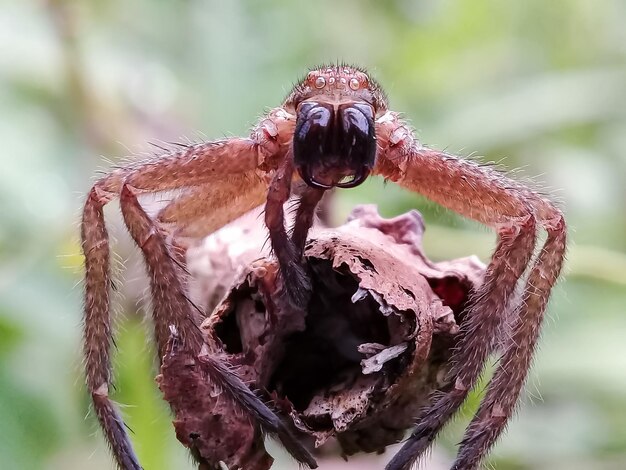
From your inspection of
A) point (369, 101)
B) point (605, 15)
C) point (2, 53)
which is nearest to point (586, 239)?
point (605, 15)

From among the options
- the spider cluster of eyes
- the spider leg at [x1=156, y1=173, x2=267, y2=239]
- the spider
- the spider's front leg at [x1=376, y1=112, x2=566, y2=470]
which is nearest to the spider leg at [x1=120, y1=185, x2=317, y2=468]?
the spider

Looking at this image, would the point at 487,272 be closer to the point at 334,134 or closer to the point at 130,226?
the point at 334,134

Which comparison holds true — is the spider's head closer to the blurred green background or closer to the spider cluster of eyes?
the spider cluster of eyes

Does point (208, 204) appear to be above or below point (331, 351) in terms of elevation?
above

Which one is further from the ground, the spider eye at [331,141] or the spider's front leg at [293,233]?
the spider eye at [331,141]

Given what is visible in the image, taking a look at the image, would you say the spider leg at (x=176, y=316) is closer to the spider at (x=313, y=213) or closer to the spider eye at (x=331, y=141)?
the spider at (x=313, y=213)

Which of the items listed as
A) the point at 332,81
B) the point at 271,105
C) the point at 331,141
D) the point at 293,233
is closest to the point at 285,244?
the point at 293,233

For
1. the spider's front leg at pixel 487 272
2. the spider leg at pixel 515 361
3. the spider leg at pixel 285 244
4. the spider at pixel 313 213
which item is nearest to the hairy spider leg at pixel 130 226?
the spider at pixel 313 213
